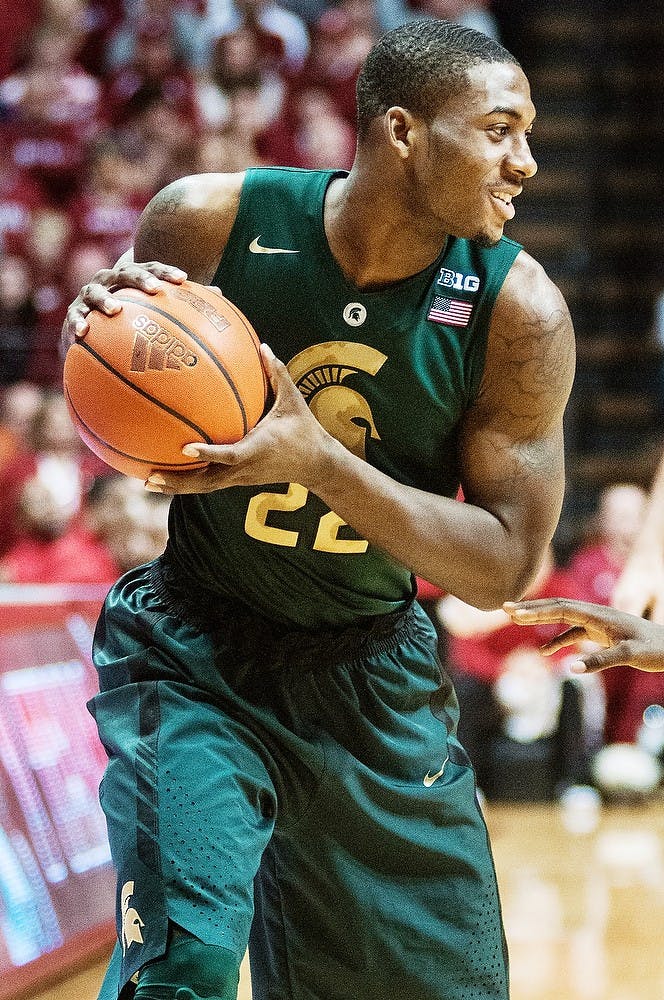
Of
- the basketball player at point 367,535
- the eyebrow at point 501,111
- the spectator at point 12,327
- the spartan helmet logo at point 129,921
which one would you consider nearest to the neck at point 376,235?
the basketball player at point 367,535

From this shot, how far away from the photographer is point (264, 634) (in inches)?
Answer: 105

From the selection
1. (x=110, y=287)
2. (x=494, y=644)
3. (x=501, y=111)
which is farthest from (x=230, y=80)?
(x=110, y=287)

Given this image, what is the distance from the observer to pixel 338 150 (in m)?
8.55

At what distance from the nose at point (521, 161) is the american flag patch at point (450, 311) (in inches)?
10.6

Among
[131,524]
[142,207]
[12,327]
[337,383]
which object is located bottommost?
[131,524]

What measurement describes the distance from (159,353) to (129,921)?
0.93 m

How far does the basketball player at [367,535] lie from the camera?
A: 2.51 meters

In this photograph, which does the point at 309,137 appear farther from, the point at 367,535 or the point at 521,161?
the point at 367,535

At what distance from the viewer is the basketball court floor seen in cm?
455

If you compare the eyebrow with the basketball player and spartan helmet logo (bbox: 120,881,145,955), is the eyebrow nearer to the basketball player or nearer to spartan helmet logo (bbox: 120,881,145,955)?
the basketball player

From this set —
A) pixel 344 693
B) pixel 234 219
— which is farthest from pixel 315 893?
pixel 234 219

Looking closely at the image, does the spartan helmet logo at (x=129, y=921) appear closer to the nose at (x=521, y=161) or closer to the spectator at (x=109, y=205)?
the nose at (x=521, y=161)

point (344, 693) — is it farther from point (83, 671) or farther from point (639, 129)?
point (639, 129)

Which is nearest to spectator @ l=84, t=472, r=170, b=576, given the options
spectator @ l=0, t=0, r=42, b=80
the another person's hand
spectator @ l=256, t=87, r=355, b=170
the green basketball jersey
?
spectator @ l=256, t=87, r=355, b=170
